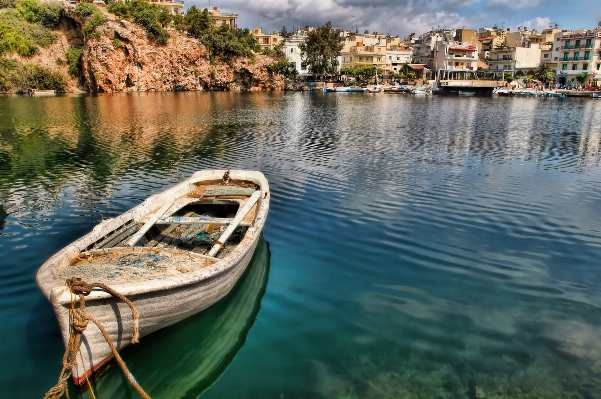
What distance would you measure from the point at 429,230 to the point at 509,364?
21.2 feet

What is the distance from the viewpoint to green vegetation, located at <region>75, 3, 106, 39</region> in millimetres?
90438

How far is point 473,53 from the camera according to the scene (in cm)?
12188

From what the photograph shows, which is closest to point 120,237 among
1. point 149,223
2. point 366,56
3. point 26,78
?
point 149,223

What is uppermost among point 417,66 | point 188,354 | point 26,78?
point 417,66

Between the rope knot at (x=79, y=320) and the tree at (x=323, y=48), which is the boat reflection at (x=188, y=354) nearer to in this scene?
the rope knot at (x=79, y=320)

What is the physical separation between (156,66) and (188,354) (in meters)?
103

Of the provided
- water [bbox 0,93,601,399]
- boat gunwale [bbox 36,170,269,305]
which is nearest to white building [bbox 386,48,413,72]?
water [bbox 0,93,601,399]

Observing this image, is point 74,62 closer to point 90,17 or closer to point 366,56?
point 90,17

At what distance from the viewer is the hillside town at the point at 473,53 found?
358ft

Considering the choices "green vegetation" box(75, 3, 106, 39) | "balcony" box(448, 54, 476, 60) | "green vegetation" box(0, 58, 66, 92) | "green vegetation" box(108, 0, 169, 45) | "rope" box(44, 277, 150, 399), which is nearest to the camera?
"rope" box(44, 277, 150, 399)

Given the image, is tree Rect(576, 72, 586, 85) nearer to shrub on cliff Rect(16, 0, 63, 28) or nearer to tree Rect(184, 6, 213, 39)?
tree Rect(184, 6, 213, 39)

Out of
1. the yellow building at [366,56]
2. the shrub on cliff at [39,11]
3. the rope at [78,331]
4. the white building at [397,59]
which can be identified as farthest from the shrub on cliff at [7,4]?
the rope at [78,331]

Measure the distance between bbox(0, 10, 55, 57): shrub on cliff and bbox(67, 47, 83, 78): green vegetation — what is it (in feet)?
18.2

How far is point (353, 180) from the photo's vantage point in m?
20.3
